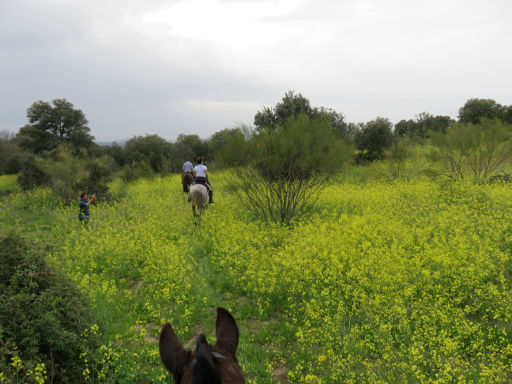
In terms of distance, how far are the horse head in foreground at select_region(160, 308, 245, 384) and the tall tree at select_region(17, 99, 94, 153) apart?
110 ft

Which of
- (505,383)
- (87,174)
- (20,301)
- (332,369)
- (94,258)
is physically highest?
(87,174)

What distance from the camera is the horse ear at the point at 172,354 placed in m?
1.01

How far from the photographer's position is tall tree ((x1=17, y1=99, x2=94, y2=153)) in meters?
28.5

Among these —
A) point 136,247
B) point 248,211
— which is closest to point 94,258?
point 136,247

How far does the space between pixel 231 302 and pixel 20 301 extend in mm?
3094

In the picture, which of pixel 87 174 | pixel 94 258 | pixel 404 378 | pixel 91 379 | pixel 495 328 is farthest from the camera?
pixel 87 174

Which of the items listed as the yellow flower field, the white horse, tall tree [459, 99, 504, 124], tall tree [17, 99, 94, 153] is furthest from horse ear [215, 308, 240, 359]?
tall tree [459, 99, 504, 124]

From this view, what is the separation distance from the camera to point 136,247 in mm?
7348

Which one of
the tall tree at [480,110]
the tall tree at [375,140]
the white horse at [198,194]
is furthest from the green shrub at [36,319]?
the tall tree at [480,110]

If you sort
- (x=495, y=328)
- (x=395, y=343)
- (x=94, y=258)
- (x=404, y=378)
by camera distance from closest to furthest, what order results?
(x=404, y=378)
(x=395, y=343)
(x=495, y=328)
(x=94, y=258)

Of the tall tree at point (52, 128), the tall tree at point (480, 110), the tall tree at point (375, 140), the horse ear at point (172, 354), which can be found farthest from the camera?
the tall tree at point (480, 110)

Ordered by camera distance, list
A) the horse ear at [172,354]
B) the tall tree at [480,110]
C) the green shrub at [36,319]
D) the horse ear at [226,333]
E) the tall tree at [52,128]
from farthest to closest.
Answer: the tall tree at [480,110] → the tall tree at [52,128] → the green shrub at [36,319] → the horse ear at [226,333] → the horse ear at [172,354]

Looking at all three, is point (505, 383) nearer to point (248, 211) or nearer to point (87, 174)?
point (248, 211)

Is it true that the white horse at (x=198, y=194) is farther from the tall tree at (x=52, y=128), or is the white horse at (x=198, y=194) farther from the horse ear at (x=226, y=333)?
the tall tree at (x=52, y=128)
